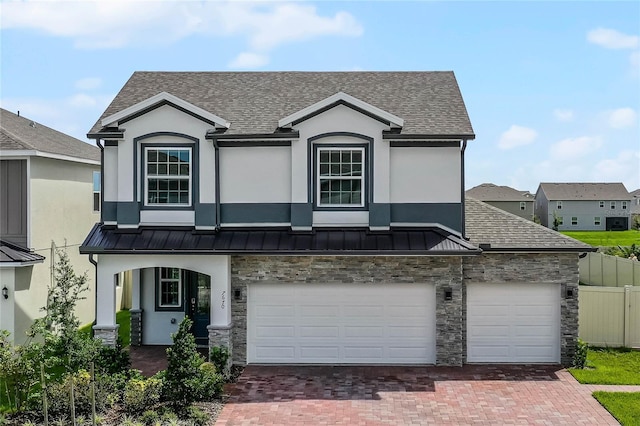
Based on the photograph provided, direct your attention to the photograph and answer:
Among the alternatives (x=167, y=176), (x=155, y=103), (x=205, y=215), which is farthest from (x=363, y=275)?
(x=155, y=103)

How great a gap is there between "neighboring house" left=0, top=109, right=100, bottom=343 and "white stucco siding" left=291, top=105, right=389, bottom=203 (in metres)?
7.21

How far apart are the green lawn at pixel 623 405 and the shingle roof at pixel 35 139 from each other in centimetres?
1488

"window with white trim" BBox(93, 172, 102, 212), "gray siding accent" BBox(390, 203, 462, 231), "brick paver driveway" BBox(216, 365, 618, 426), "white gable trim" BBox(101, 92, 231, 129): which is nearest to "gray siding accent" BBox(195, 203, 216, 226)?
"white gable trim" BBox(101, 92, 231, 129)

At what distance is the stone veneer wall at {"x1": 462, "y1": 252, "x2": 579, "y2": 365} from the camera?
14.2 m

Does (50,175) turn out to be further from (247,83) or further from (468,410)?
(468,410)

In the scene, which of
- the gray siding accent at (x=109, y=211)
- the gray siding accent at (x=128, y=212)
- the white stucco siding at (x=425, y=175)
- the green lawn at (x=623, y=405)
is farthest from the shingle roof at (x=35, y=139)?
the green lawn at (x=623, y=405)

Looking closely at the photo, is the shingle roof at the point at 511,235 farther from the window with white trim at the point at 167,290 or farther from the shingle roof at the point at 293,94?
the window with white trim at the point at 167,290

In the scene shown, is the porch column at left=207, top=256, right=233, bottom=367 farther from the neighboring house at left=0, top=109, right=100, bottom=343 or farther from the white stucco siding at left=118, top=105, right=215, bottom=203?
the neighboring house at left=0, top=109, right=100, bottom=343

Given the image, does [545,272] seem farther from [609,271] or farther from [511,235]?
[609,271]

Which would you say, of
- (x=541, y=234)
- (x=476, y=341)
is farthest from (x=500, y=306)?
(x=541, y=234)

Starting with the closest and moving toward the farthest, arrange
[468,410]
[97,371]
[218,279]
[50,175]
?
Answer: [468,410] → [97,371] → [218,279] → [50,175]

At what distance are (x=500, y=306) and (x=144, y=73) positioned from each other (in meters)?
12.2

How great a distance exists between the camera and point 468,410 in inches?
441

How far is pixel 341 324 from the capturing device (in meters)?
14.3
